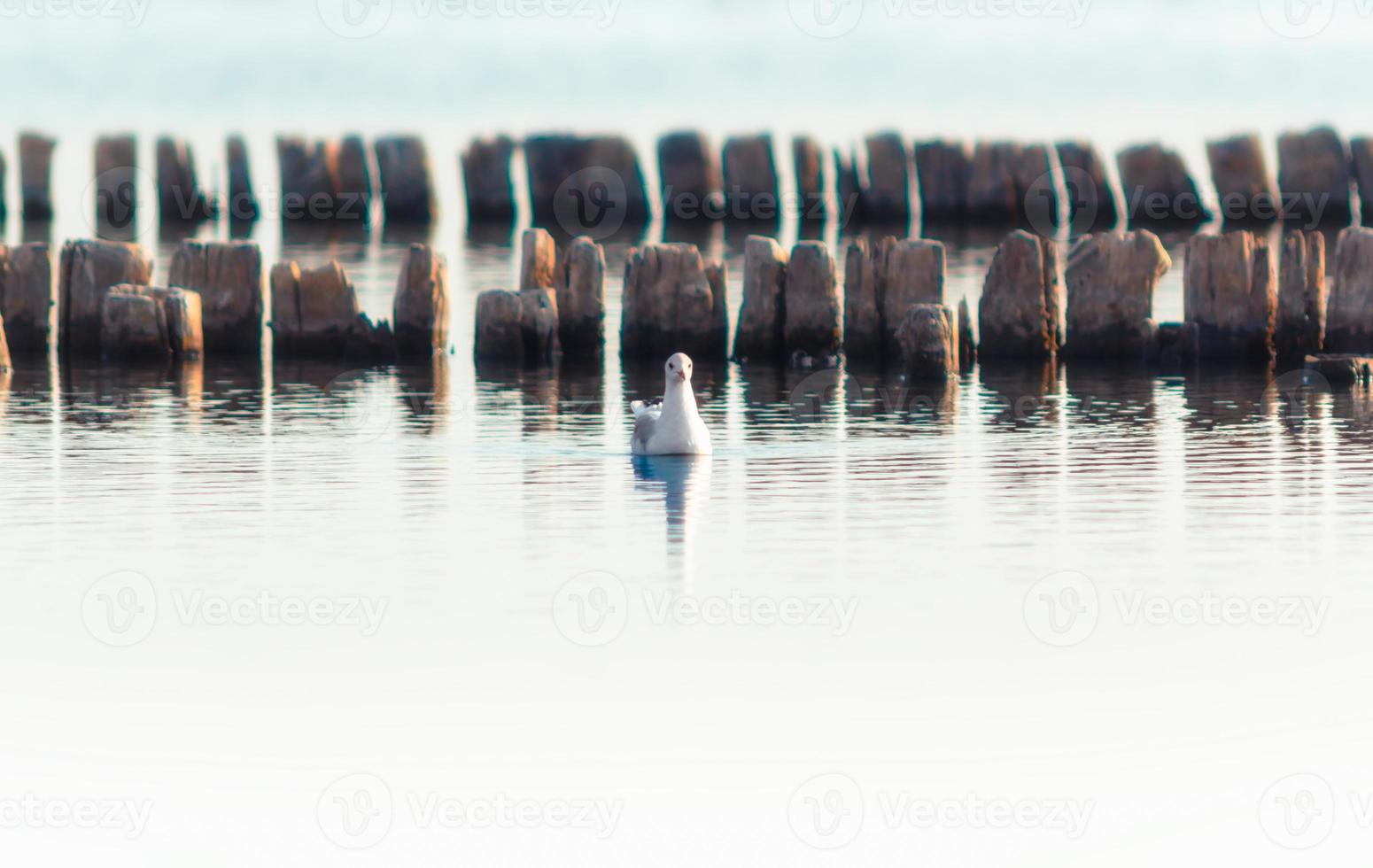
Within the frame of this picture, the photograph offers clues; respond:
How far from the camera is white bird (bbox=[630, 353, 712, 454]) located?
15.5 metres

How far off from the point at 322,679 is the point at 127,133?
47786 mm

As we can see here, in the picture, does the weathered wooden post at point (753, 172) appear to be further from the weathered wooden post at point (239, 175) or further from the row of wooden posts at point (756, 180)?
the weathered wooden post at point (239, 175)

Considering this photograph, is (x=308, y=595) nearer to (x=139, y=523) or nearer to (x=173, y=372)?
(x=139, y=523)

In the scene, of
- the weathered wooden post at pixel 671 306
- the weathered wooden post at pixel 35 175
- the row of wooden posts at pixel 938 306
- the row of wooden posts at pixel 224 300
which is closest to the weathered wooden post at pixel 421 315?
the row of wooden posts at pixel 224 300

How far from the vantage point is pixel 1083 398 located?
1959cm

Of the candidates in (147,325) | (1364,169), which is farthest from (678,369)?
(1364,169)

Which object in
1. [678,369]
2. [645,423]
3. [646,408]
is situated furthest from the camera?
[646,408]

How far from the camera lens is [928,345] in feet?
67.4

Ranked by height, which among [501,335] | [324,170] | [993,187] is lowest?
[501,335]

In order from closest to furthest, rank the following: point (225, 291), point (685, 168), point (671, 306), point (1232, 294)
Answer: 1. point (1232, 294)
2. point (671, 306)
3. point (225, 291)
4. point (685, 168)

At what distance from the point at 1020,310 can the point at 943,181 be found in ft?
99.8

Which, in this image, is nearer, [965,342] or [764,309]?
[965,342]

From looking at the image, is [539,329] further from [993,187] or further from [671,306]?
[993,187]

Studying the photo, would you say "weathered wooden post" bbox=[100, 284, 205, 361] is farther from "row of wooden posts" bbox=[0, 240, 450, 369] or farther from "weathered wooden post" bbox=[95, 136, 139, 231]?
"weathered wooden post" bbox=[95, 136, 139, 231]
